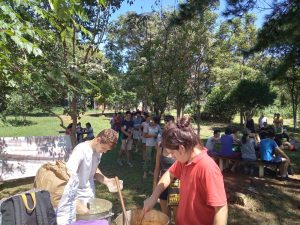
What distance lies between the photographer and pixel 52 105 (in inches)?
307

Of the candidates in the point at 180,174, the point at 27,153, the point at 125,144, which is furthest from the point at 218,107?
the point at 180,174

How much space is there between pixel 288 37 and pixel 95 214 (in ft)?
23.4

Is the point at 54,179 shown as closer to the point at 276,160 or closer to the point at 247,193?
the point at 247,193

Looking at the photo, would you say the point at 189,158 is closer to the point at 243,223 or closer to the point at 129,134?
the point at 243,223

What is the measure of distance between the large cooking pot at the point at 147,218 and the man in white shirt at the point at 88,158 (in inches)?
34.8

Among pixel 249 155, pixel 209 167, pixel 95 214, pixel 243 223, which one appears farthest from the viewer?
pixel 249 155

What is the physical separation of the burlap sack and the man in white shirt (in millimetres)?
140

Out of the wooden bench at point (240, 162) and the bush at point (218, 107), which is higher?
the bush at point (218, 107)

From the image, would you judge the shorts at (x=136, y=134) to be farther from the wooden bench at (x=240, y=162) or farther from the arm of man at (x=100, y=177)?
the arm of man at (x=100, y=177)

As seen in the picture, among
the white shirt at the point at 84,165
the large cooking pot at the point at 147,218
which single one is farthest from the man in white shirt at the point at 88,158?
the large cooking pot at the point at 147,218

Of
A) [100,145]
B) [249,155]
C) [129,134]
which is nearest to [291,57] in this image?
[249,155]

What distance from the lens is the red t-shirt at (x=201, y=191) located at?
2.30 meters

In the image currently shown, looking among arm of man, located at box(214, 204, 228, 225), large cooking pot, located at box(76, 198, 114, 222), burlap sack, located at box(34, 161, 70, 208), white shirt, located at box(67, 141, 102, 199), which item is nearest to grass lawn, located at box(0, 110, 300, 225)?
white shirt, located at box(67, 141, 102, 199)

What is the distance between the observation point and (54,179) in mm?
3408
